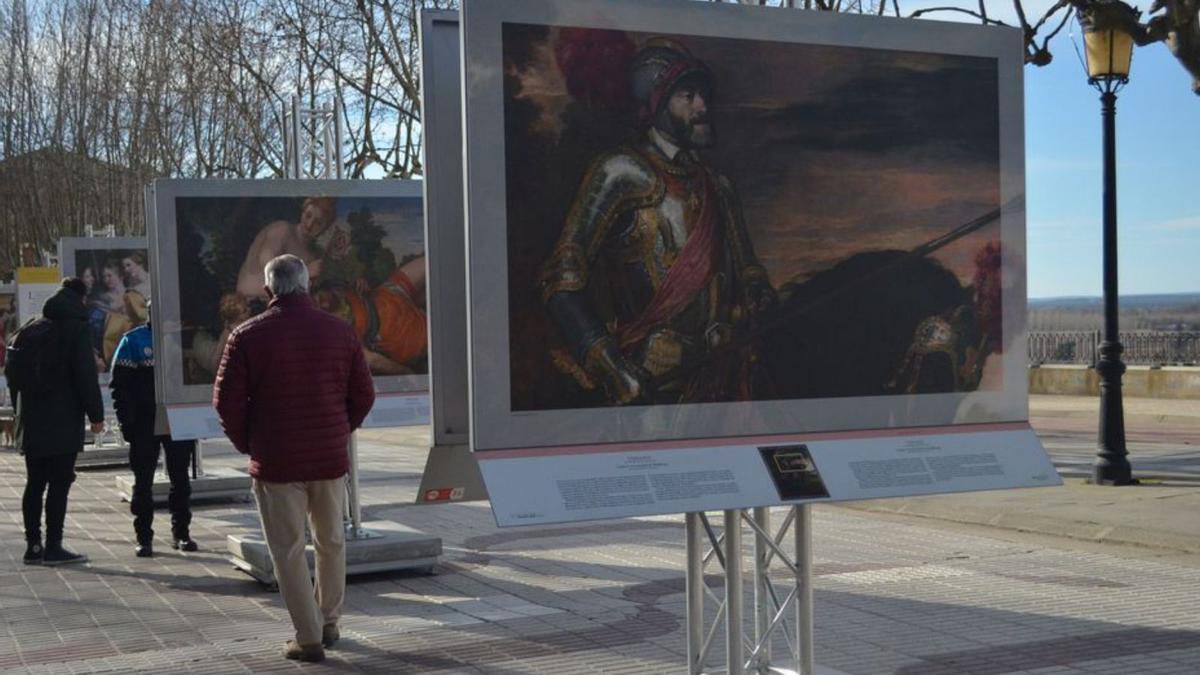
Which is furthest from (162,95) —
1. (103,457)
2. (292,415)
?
(292,415)

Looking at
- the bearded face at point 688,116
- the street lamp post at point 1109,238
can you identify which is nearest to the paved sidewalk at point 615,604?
the street lamp post at point 1109,238

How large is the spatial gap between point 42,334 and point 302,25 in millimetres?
20023

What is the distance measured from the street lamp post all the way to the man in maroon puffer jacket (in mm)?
8804

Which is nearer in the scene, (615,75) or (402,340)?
(615,75)

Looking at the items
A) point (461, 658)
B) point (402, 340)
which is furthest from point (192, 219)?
point (461, 658)

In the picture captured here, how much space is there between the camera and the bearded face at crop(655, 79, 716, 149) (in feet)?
17.9

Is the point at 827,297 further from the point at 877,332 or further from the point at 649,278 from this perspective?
the point at 649,278

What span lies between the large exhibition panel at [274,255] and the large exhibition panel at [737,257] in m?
5.37

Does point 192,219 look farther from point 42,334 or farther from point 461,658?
point 461,658

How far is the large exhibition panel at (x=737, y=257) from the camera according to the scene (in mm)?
5141

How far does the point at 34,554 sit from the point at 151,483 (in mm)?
979

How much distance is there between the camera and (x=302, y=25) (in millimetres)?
30250

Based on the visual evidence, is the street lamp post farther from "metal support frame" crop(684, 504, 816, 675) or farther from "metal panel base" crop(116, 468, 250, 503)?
"metal support frame" crop(684, 504, 816, 675)

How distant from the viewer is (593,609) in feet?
29.0
